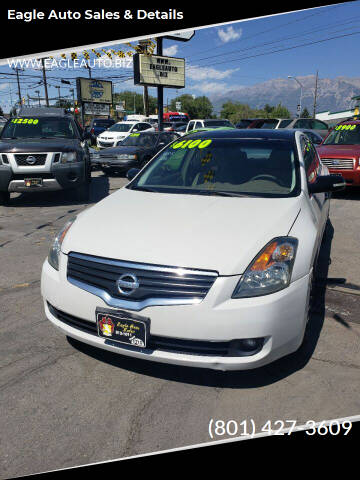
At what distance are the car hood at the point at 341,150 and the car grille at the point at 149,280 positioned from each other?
288 inches

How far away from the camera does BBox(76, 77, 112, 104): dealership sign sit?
34688 mm

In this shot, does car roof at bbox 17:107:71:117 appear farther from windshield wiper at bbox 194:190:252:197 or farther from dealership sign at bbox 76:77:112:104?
dealership sign at bbox 76:77:112:104

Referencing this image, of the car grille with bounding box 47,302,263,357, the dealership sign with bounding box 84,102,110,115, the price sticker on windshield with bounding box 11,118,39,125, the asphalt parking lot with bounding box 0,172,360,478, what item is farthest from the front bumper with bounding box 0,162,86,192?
the dealership sign with bounding box 84,102,110,115

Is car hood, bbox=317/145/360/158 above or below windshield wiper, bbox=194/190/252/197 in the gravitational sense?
above

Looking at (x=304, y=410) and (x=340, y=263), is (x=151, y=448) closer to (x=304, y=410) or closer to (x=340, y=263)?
(x=304, y=410)

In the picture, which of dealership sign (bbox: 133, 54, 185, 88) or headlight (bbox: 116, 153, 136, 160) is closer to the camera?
headlight (bbox: 116, 153, 136, 160)

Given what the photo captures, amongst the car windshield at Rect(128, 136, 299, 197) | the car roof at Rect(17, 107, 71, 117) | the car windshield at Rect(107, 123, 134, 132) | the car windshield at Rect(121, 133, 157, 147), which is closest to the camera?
the car windshield at Rect(128, 136, 299, 197)

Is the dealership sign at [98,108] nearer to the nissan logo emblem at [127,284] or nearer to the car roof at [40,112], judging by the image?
the car roof at [40,112]

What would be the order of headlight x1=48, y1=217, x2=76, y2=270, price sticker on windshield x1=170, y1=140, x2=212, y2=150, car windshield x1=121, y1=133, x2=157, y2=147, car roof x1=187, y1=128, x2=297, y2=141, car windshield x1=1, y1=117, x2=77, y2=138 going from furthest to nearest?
car windshield x1=121, y1=133, x2=157, y2=147 → car windshield x1=1, y1=117, x2=77, y2=138 → price sticker on windshield x1=170, y1=140, x2=212, y2=150 → car roof x1=187, y1=128, x2=297, y2=141 → headlight x1=48, y1=217, x2=76, y2=270

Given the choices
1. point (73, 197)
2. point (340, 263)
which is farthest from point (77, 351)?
point (73, 197)

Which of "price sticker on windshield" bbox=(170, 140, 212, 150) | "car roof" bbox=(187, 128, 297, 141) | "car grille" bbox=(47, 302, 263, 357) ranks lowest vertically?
"car grille" bbox=(47, 302, 263, 357)

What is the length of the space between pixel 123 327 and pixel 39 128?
7.85 metres

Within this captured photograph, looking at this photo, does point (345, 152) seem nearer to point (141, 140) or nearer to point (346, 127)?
point (346, 127)

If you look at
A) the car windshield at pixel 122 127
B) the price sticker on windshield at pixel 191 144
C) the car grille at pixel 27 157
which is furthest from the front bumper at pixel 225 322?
the car windshield at pixel 122 127
